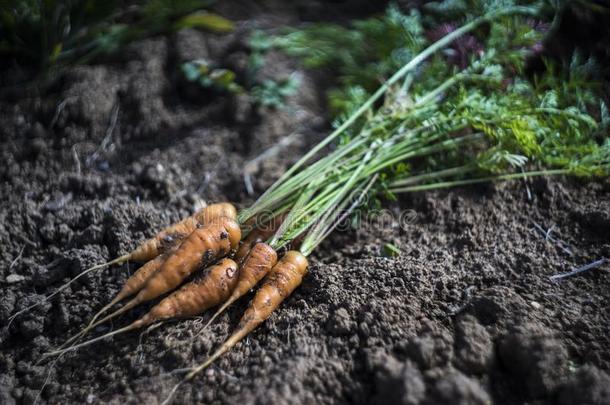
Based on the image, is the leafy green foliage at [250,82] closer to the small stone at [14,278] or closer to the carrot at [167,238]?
the carrot at [167,238]

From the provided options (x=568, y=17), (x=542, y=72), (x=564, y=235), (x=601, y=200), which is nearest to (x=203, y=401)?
(x=564, y=235)

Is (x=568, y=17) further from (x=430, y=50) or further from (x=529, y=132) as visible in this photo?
(x=529, y=132)

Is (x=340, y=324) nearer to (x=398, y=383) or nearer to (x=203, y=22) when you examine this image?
(x=398, y=383)

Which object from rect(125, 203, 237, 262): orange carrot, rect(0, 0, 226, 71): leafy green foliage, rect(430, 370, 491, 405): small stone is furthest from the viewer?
rect(0, 0, 226, 71): leafy green foliage

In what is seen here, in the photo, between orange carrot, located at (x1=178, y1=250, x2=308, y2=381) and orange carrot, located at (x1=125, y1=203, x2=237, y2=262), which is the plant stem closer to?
orange carrot, located at (x1=178, y1=250, x2=308, y2=381)

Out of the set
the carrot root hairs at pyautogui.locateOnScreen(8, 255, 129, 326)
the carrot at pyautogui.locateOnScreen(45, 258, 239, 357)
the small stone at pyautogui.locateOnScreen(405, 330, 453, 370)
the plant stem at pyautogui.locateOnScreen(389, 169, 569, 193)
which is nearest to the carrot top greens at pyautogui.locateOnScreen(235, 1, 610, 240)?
the plant stem at pyautogui.locateOnScreen(389, 169, 569, 193)

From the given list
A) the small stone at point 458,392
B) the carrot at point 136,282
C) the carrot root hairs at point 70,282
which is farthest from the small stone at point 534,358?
the carrot root hairs at point 70,282
